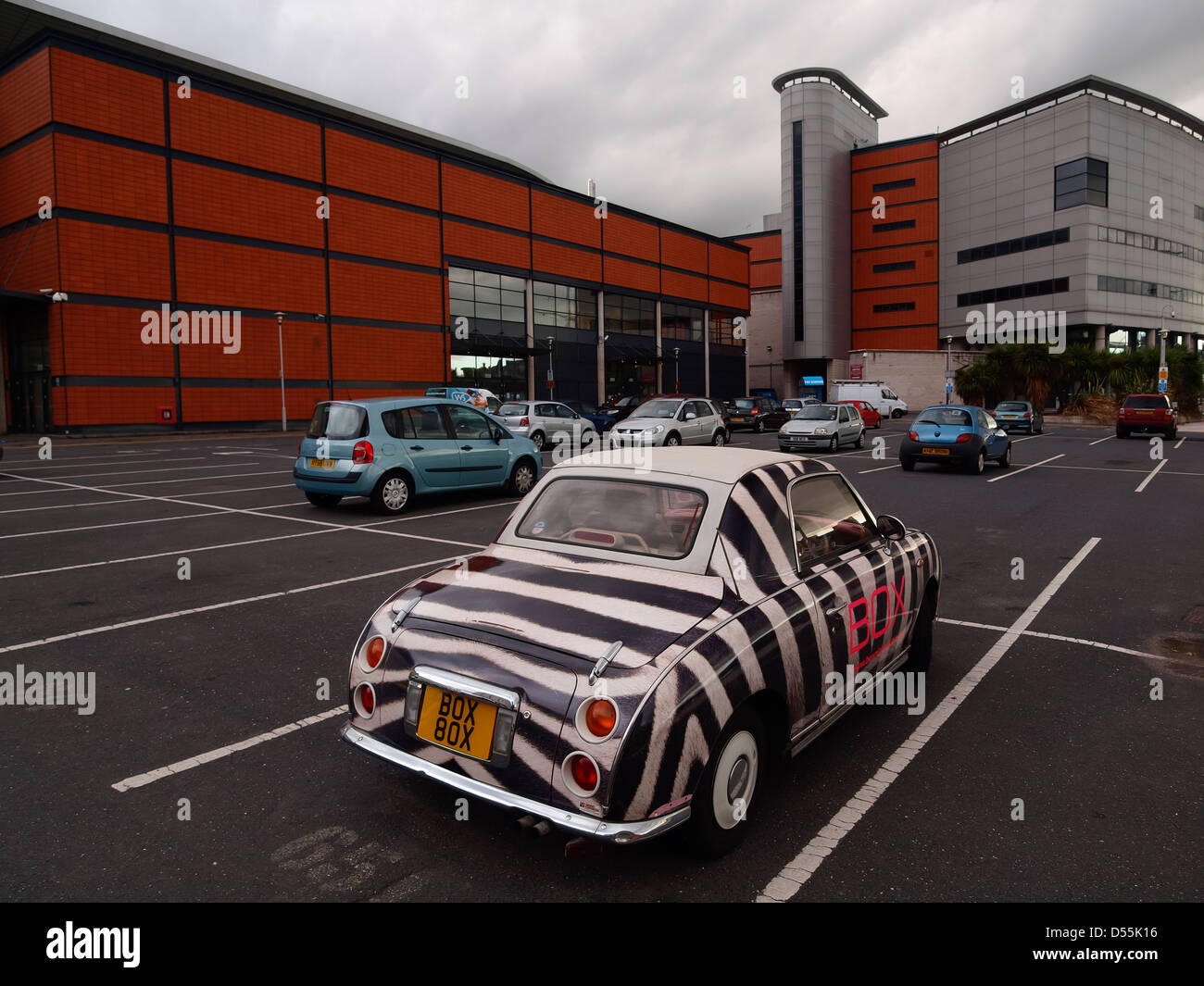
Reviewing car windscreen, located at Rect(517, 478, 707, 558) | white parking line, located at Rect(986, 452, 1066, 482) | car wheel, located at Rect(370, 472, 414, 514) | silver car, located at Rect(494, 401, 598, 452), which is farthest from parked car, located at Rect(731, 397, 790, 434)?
car windscreen, located at Rect(517, 478, 707, 558)

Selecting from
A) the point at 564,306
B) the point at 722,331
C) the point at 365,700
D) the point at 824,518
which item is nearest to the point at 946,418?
the point at 824,518

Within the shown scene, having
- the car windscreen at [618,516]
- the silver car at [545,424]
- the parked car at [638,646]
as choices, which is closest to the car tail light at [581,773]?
the parked car at [638,646]

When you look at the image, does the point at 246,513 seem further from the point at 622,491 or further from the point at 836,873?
the point at 836,873

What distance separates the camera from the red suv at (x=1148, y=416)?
2889cm

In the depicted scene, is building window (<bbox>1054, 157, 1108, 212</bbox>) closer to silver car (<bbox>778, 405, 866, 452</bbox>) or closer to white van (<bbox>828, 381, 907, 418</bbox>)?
white van (<bbox>828, 381, 907, 418</bbox>)

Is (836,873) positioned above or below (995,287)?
below

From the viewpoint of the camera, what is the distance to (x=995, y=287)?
235 ft

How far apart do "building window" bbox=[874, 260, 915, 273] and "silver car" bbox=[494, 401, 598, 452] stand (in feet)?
205

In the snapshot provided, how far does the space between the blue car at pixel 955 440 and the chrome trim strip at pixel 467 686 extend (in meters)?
16.5

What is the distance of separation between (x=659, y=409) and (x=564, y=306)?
102 ft

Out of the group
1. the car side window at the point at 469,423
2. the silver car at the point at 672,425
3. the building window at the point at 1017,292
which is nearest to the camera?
the car side window at the point at 469,423

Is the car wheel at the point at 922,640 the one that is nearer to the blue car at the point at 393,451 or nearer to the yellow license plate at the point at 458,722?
the yellow license plate at the point at 458,722
